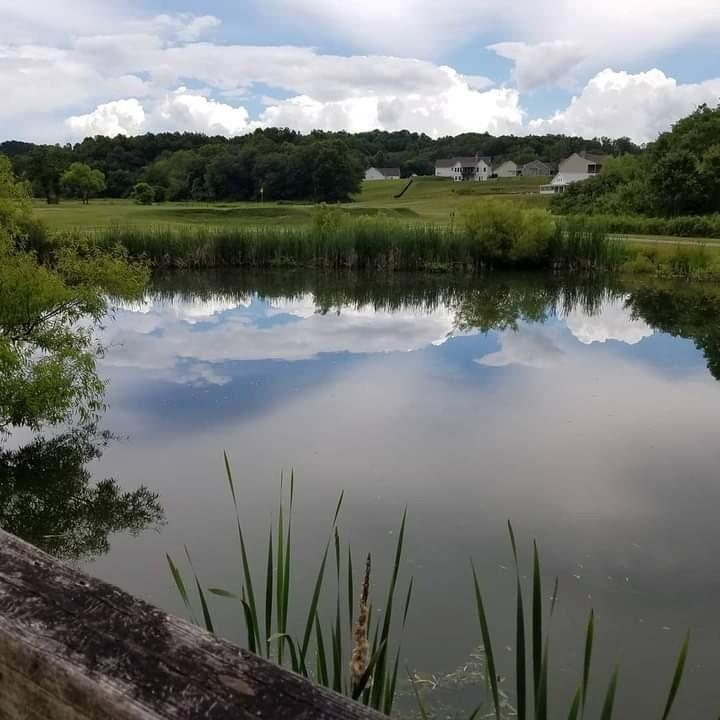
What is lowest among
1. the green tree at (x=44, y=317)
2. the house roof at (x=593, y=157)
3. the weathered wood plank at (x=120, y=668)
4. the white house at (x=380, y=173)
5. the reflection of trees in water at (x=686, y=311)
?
the reflection of trees in water at (x=686, y=311)

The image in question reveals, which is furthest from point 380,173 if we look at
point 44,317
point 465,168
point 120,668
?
point 120,668

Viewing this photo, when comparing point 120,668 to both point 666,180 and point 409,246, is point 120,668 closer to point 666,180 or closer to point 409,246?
point 409,246

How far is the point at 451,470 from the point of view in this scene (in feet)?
23.3

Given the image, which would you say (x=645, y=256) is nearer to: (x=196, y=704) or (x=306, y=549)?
(x=306, y=549)

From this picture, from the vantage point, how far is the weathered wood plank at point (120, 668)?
799 mm

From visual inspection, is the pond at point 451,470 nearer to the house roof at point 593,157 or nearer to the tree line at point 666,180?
the tree line at point 666,180

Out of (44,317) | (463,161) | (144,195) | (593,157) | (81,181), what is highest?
(463,161)

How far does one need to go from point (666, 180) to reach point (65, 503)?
32.3m

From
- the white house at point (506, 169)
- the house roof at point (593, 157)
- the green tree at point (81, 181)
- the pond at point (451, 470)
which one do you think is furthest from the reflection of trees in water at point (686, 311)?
the white house at point (506, 169)

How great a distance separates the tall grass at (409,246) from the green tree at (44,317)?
598 inches

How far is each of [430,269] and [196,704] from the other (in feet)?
74.1

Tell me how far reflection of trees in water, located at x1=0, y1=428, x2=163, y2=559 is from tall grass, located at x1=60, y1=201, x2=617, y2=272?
16.2 m

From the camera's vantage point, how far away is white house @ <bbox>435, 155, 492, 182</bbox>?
306 feet

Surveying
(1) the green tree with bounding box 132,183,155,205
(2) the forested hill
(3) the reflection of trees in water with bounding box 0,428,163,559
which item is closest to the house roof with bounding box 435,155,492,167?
(2) the forested hill
